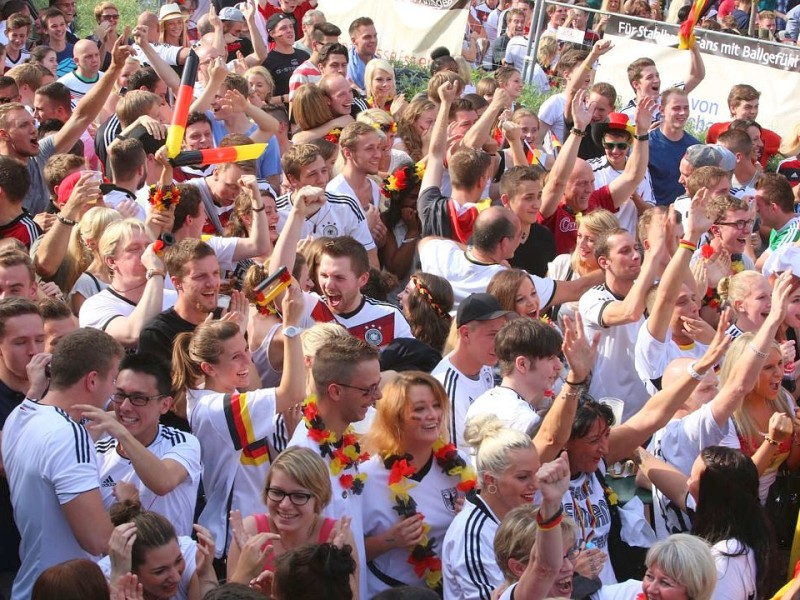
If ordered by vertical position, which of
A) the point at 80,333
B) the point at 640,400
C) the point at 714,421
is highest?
the point at 80,333

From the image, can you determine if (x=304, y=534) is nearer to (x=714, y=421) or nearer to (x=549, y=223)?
(x=714, y=421)

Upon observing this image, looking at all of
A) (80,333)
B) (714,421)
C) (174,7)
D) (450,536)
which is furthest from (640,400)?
(174,7)

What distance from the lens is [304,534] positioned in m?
4.67

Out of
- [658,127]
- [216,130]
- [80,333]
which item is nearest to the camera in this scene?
Answer: [80,333]

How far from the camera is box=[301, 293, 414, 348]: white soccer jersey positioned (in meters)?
6.50

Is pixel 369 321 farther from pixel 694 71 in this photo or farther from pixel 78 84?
pixel 694 71

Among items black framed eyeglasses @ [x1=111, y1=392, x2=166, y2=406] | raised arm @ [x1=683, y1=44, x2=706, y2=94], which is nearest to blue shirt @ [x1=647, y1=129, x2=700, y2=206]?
raised arm @ [x1=683, y1=44, x2=706, y2=94]

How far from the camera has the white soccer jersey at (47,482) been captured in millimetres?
4602

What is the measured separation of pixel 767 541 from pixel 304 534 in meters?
2.16

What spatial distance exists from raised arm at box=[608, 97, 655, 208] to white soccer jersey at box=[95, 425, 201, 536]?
4856mm

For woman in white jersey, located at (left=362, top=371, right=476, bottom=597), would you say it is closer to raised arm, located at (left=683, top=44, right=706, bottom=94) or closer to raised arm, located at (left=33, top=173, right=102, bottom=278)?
raised arm, located at (left=33, top=173, right=102, bottom=278)

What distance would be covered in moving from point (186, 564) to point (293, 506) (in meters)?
0.46

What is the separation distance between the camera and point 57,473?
459cm

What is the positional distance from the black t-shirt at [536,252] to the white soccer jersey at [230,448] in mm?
3278
